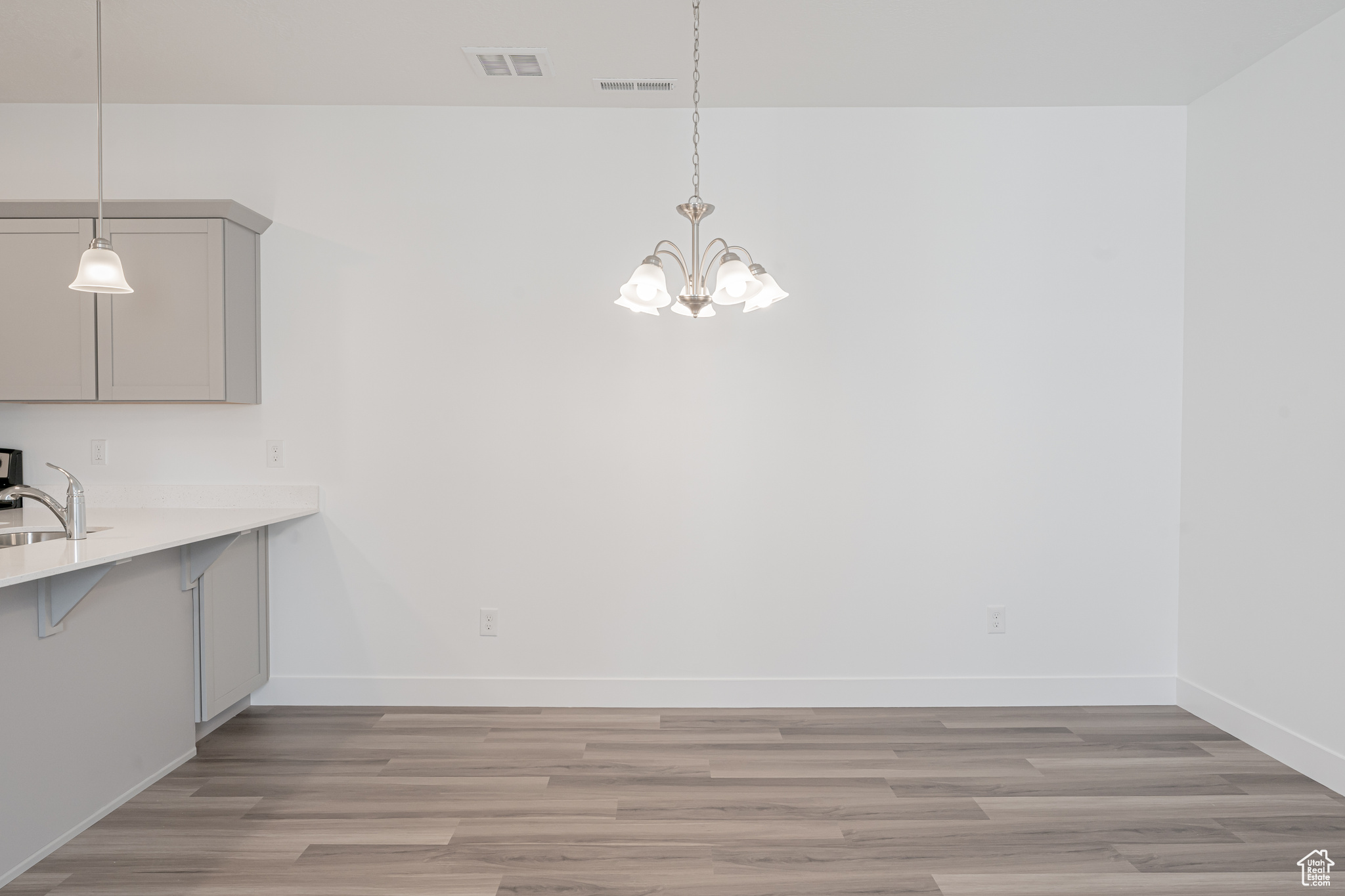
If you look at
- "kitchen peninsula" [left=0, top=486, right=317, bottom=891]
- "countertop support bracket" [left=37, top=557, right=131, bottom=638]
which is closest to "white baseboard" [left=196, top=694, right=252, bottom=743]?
"kitchen peninsula" [left=0, top=486, right=317, bottom=891]

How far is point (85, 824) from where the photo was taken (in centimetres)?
216

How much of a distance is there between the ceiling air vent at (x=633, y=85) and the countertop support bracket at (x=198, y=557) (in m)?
2.21

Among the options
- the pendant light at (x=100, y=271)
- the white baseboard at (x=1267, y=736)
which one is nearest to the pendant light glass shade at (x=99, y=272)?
the pendant light at (x=100, y=271)

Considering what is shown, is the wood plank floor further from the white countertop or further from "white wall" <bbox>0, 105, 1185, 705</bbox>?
the white countertop

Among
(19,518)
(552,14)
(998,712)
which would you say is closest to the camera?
(552,14)

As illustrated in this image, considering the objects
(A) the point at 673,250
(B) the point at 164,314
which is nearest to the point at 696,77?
(A) the point at 673,250

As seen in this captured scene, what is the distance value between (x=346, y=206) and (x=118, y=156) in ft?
3.27

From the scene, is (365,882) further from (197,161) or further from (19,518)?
(197,161)

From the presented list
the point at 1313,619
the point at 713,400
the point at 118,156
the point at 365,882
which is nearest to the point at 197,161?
the point at 118,156

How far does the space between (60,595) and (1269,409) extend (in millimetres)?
4084

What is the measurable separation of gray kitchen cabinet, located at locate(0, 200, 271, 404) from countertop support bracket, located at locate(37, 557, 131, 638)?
1.04m

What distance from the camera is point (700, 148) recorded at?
3.17m

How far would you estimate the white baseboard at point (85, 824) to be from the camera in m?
1.92

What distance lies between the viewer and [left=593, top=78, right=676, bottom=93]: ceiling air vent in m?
2.92
